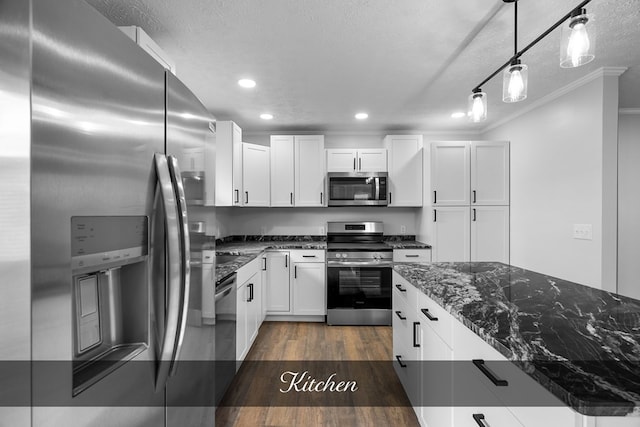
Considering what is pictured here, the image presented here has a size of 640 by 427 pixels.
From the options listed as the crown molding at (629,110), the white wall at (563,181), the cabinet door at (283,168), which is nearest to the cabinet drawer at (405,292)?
the white wall at (563,181)

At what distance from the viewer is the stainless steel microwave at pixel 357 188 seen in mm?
4047

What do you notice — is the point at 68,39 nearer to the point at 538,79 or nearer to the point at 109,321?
the point at 109,321

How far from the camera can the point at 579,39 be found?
124cm

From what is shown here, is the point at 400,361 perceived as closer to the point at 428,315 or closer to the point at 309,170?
the point at 428,315

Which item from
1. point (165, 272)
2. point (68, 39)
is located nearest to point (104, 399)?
point (165, 272)

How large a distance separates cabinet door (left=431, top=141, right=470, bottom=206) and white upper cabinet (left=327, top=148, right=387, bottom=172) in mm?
652

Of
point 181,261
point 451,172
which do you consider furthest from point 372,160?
point 181,261

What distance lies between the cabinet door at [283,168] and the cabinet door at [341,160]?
0.49 metres

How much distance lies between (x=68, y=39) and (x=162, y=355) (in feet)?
2.84

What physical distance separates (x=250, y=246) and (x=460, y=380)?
302cm

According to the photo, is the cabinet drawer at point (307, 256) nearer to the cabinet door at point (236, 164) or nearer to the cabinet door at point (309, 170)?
the cabinet door at point (309, 170)

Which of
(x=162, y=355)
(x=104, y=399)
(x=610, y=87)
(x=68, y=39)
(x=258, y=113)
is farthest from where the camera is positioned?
(x=258, y=113)

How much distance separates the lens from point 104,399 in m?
0.78

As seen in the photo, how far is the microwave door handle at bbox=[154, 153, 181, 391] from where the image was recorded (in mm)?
962
